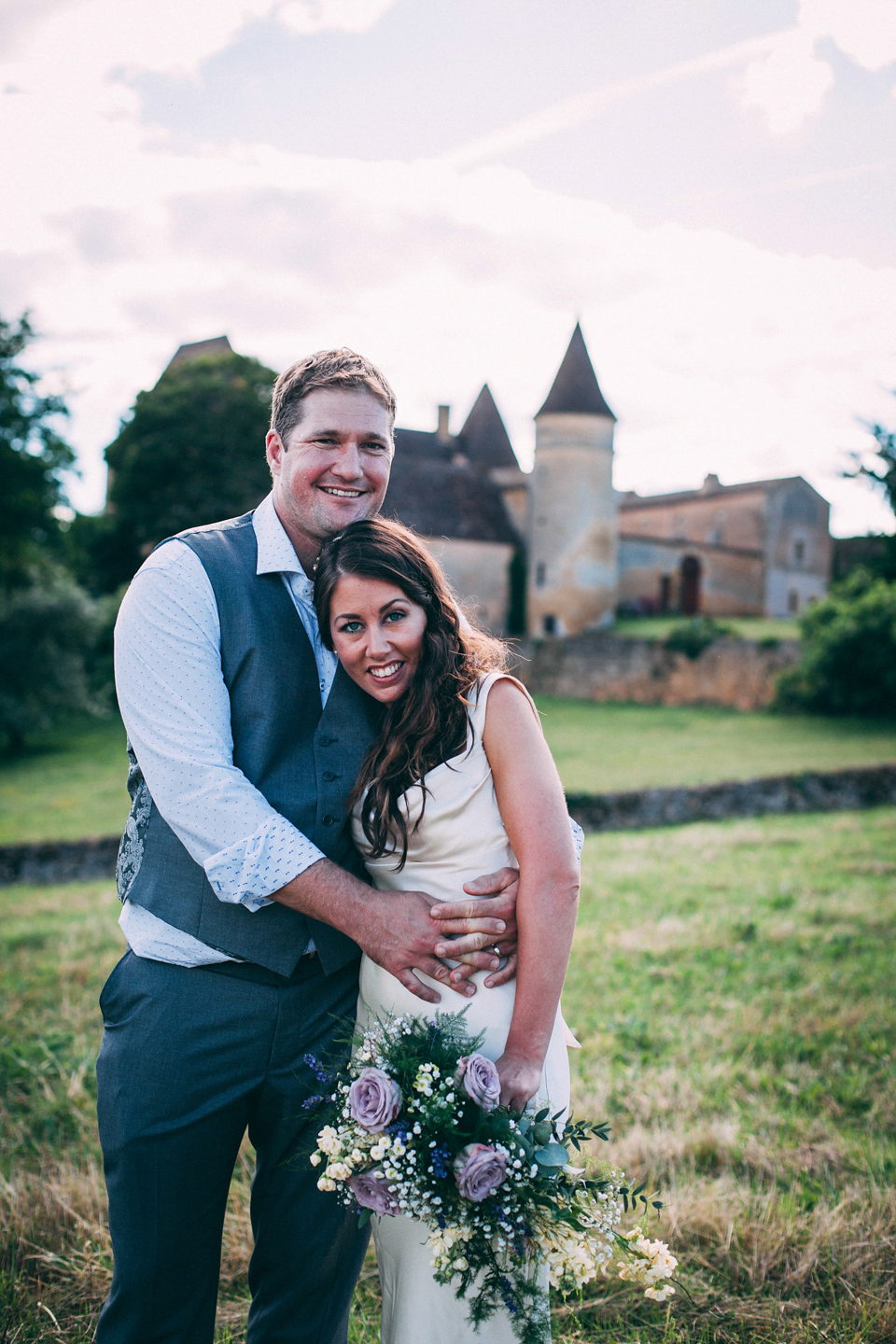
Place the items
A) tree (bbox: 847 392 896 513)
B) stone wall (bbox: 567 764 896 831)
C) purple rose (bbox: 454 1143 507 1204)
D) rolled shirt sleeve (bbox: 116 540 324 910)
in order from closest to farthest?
purple rose (bbox: 454 1143 507 1204), rolled shirt sleeve (bbox: 116 540 324 910), tree (bbox: 847 392 896 513), stone wall (bbox: 567 764 896 831)

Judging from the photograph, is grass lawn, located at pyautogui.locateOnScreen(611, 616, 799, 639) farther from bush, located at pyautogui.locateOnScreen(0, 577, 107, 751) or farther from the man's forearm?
the man's forearm

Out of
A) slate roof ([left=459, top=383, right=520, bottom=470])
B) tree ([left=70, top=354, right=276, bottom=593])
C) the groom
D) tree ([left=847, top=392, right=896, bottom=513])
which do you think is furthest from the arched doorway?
the groom

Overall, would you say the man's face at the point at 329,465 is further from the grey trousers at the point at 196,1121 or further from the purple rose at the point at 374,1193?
the purple rose at the point at 374,1193

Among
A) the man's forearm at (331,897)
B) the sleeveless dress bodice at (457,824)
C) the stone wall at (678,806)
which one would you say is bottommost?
the stone wall at (678,806)

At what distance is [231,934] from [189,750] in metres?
0.46

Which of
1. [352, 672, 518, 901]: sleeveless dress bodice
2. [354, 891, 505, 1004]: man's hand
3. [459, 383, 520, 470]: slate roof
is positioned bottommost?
[354, 891, 505, 1004]: man's hand

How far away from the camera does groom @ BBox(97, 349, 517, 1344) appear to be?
7.23 feet

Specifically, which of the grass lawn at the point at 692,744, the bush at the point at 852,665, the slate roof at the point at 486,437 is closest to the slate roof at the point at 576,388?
the slate roof at the point at 486,437

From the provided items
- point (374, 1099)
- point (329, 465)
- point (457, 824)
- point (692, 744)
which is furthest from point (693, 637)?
point (374, 1099)

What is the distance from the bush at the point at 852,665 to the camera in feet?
90.7

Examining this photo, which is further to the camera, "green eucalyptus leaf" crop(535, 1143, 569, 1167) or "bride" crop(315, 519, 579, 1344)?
"bride" crop(315, 519, 579, 1344)

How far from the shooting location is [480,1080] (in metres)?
2.01

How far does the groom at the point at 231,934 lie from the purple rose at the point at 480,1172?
432 millimetres

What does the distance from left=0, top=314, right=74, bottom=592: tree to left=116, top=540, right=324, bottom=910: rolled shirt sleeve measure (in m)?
26.6
